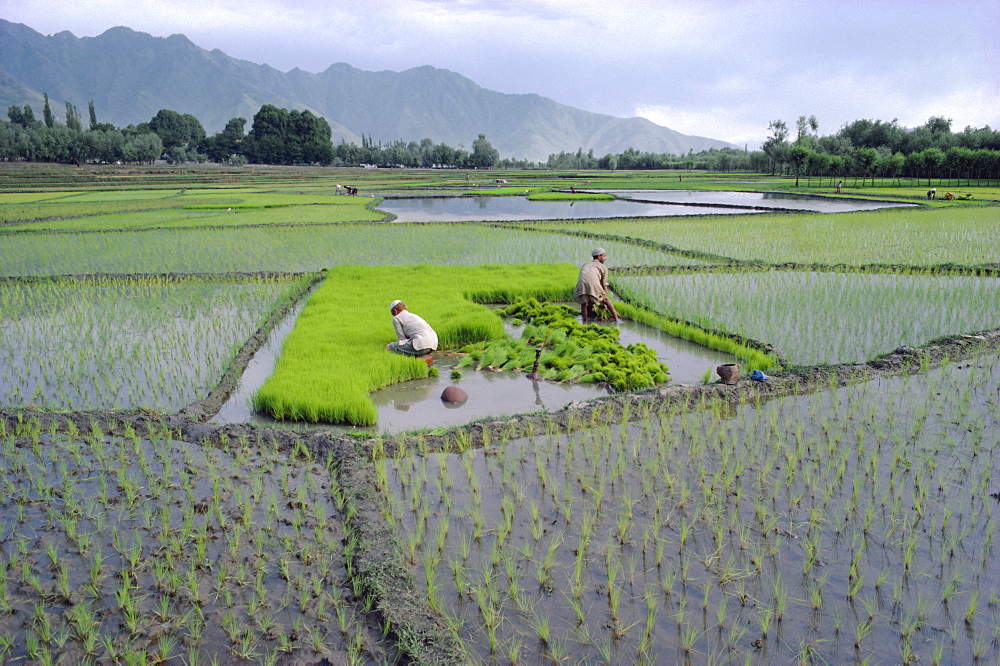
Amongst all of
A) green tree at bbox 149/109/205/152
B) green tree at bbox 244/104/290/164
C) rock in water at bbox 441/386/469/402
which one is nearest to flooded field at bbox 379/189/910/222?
rock in water at bbox 441/386/469/402

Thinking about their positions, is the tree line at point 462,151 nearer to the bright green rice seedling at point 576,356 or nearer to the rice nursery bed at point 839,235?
the rice nursery bed at point 839,235

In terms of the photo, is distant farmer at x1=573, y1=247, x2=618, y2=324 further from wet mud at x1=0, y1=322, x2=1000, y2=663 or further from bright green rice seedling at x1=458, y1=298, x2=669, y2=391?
wet mud at x1=0, y1=322, x2=1000, y2=663

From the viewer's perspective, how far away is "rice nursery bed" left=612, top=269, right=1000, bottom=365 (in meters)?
7.09

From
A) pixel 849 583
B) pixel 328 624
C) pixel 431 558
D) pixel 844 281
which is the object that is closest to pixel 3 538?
pixel 328 624

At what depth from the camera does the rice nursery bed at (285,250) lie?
1295 centimetres

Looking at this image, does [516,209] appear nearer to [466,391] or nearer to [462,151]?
[466,391]

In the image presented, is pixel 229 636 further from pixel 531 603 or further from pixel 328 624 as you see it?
pixel 531 603

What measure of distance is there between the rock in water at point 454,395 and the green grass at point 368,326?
2.18 feet

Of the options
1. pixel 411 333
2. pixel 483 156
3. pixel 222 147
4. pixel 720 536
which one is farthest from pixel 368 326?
pixel 222 147

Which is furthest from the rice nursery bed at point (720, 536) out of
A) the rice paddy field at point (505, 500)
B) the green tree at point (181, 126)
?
the green tree at point (181, 126)

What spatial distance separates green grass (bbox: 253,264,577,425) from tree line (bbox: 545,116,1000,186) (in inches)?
1421

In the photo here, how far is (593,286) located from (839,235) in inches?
421

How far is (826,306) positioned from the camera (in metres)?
8.60

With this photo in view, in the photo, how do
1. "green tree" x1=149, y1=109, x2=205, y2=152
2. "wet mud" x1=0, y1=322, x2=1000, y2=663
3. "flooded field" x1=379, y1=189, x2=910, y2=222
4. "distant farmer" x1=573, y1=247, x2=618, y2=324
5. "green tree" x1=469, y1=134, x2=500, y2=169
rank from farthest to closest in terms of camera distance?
"green tree" x1=149, y1=109, x2=205, y2=152 < "green tree" x1=469, y1=134, x2=500, y2=169 < "flooded field" x1=379, y1=189, x2=910, y2=222 < "distant farmer" x1=573, y1=247, x2=618, y2=324 < "wet mud" x1=0, y1=322, x2=1000, y2=663
